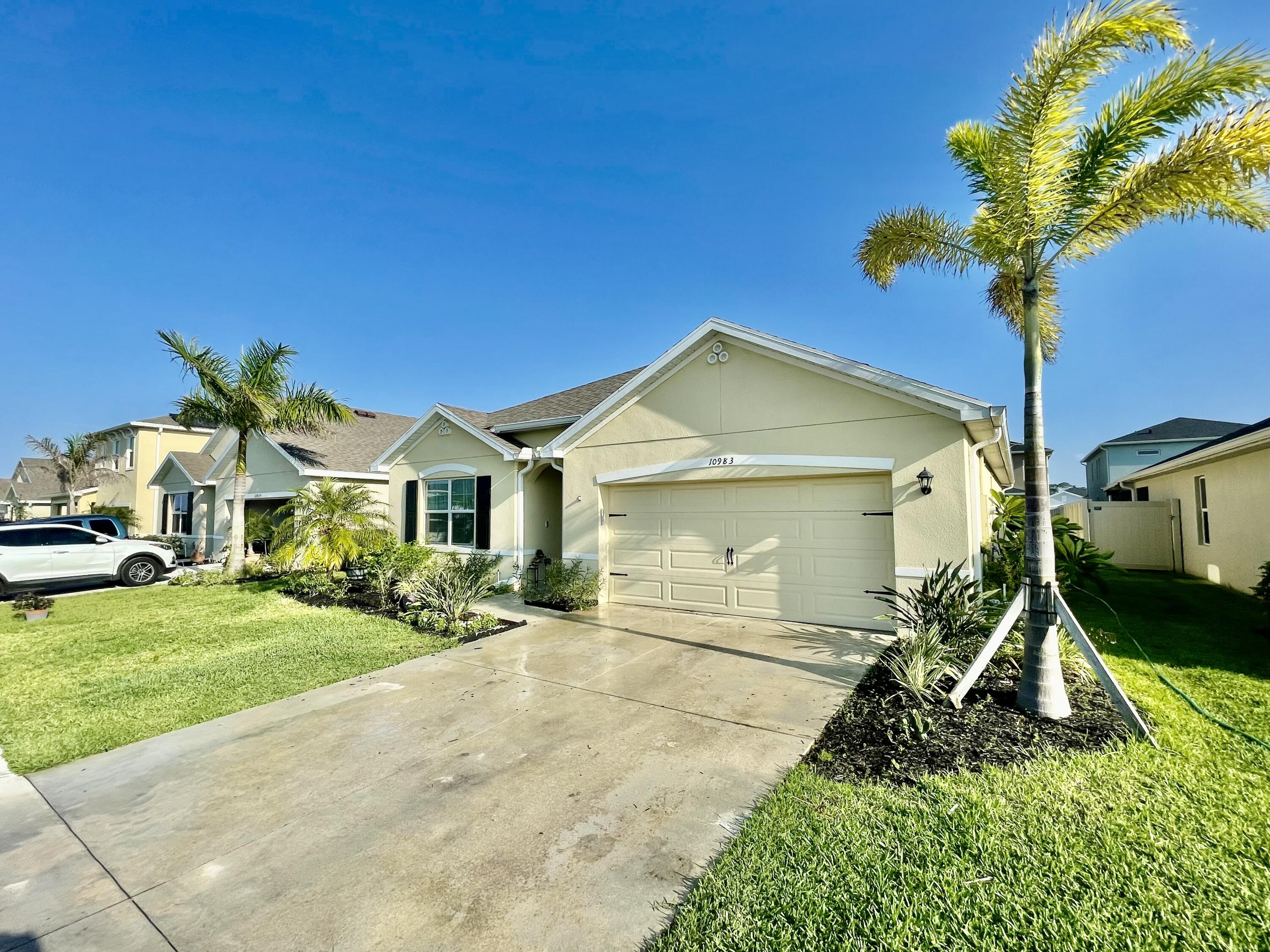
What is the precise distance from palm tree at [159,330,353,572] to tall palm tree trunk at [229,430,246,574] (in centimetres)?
2

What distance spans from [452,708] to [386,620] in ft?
15.4

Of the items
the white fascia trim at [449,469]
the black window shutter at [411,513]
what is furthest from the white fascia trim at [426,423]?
the black window shutter at [411,513]

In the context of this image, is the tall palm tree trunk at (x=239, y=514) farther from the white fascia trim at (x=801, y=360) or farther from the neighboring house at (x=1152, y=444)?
the neighboring house at (x=1152, y=444)

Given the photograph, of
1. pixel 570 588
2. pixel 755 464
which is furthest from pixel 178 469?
pixel 755 464

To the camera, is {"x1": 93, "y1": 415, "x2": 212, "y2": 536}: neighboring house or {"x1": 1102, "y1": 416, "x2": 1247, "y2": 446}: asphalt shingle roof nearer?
{"x1": 1102, "y1": 416, "x2": 1247, "y2": 446}: asphalt shingle roof

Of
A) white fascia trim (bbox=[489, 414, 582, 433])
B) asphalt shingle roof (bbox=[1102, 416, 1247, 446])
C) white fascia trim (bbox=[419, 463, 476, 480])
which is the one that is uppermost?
asphalt shingle roof (bbox=[1102, 416, 1247, 446])

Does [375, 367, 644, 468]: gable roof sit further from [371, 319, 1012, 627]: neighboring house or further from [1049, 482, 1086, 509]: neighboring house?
[1049, 482, 1086, 509]: neighboring house

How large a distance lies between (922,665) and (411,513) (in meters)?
12.1

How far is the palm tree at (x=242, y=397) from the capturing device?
44.5ft

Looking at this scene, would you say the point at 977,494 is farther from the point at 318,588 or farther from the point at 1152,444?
the point at 1152,444

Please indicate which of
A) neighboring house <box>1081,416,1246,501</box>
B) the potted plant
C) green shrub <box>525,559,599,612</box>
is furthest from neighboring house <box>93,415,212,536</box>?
neighboring house <box>1081,416,1246,501</box>

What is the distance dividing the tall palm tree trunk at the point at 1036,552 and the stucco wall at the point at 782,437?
6.72 ft

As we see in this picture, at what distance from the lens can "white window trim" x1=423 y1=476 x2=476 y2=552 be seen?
12539mm

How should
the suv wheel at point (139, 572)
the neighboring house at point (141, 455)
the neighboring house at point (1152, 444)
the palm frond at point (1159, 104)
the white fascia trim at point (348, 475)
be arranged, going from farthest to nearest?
the neighboring house at point (141, 455) < the neighboring house at point (1152, 444) < the white fascia trim at point (348, 475) < the suv wheel at point (139, 572) < the palm frond at point (1159, 104)
